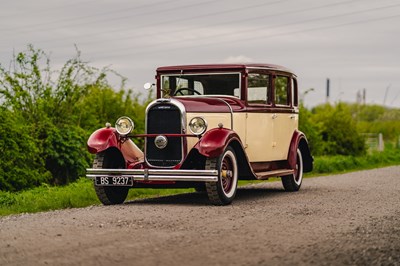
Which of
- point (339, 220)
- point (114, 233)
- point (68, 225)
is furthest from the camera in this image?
point (339, 220)

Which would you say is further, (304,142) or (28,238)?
(304,142)

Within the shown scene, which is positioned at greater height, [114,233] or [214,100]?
[214,100]

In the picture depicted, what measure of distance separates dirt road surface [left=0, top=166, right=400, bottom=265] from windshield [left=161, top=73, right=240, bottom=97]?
1.82 metres

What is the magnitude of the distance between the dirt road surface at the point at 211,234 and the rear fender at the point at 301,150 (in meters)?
1.79

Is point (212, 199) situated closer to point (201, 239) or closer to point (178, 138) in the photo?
point (178, 138)

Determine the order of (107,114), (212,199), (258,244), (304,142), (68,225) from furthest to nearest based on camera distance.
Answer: (107,114) < (304,142) < (212,199) < (68,225) < (258,244)

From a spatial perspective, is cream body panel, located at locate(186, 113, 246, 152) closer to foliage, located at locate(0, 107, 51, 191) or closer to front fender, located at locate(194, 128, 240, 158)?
front fender, located at locate(194, 128, 240, 158)

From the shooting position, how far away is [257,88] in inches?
531

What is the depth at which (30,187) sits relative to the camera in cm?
1589

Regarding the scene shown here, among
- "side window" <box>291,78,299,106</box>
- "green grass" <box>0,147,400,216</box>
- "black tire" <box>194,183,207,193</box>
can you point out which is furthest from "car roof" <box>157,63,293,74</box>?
"green grass" <box>0,147,400,216</box>

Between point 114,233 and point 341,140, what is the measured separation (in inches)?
887

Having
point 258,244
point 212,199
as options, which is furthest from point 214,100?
point 258,244

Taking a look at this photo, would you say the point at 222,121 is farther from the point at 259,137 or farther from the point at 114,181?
the point at 114,181

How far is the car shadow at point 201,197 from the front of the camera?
12266 mm
